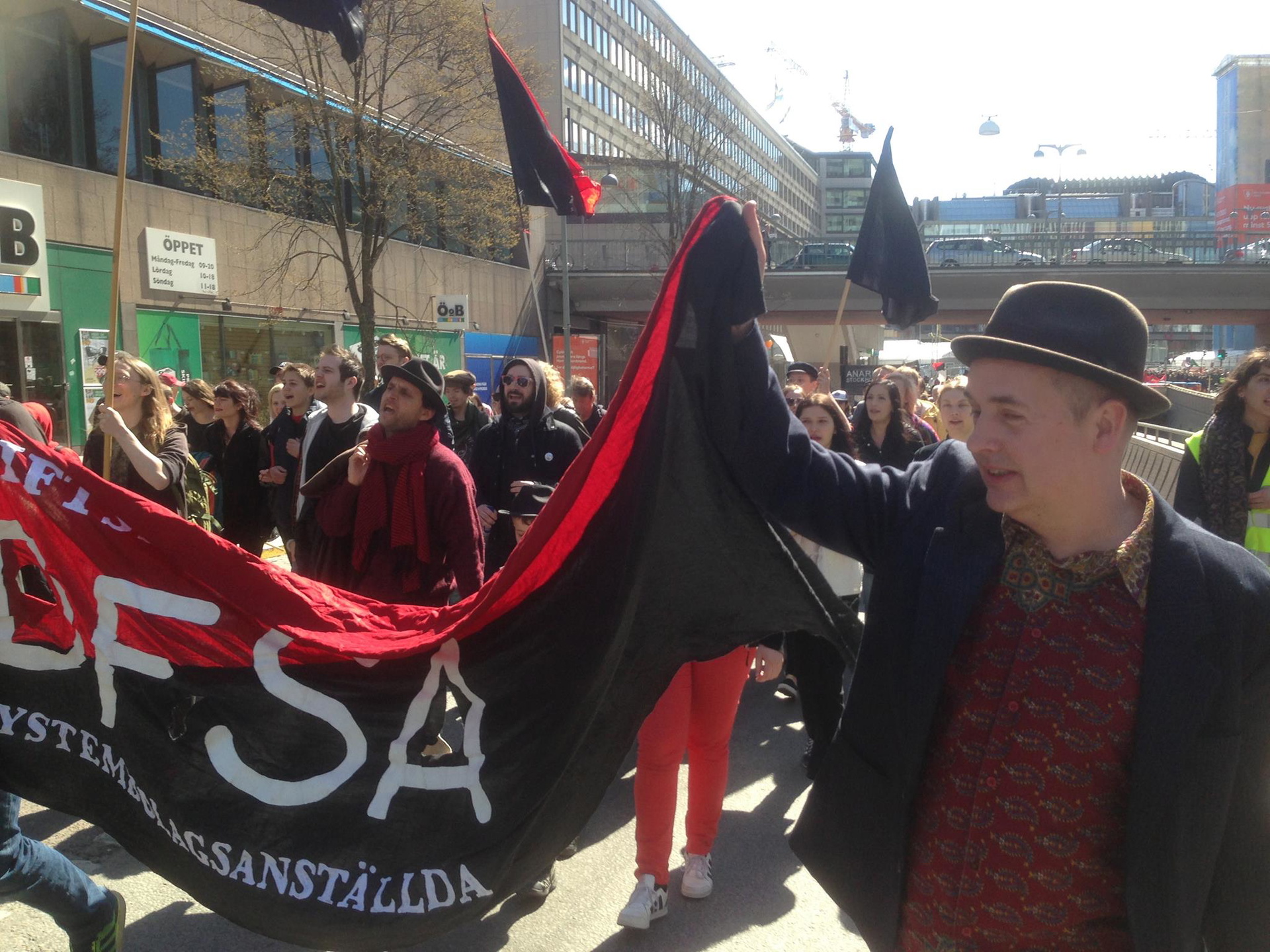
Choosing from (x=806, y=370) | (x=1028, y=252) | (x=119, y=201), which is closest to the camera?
(x=119, y=201)

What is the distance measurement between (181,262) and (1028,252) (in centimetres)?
2812

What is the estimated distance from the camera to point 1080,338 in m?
1.67

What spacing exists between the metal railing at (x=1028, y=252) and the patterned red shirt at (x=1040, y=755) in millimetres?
31408

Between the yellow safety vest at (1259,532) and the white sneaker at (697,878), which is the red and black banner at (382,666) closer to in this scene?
the white sneaker at (697,878)

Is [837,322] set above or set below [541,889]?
above

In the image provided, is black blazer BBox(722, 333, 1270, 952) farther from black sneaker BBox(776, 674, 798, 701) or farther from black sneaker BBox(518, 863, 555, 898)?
black sneaker BBox(776, 674, 798, 701)

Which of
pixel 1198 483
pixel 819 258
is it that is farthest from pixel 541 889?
pixel 819 258

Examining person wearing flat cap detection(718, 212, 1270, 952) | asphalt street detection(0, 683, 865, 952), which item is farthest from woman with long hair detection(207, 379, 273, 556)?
person wearing flat cap detection(718, 212, 1270, 952)

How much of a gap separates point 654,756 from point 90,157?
1845 cm

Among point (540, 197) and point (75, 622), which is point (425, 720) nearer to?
point (75, 622)

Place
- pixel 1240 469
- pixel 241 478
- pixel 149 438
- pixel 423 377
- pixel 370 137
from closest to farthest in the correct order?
pixel 423 377 → pixel 1240 469 → pixel 149 438 → pixel 241 478 → pixel 370 137

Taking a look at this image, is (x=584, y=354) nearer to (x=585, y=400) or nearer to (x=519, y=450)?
(x=585, y=400)

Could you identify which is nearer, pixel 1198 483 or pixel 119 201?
pixel 119 201

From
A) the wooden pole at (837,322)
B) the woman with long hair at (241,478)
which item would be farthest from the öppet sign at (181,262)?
the wooden pole at (837,322)
